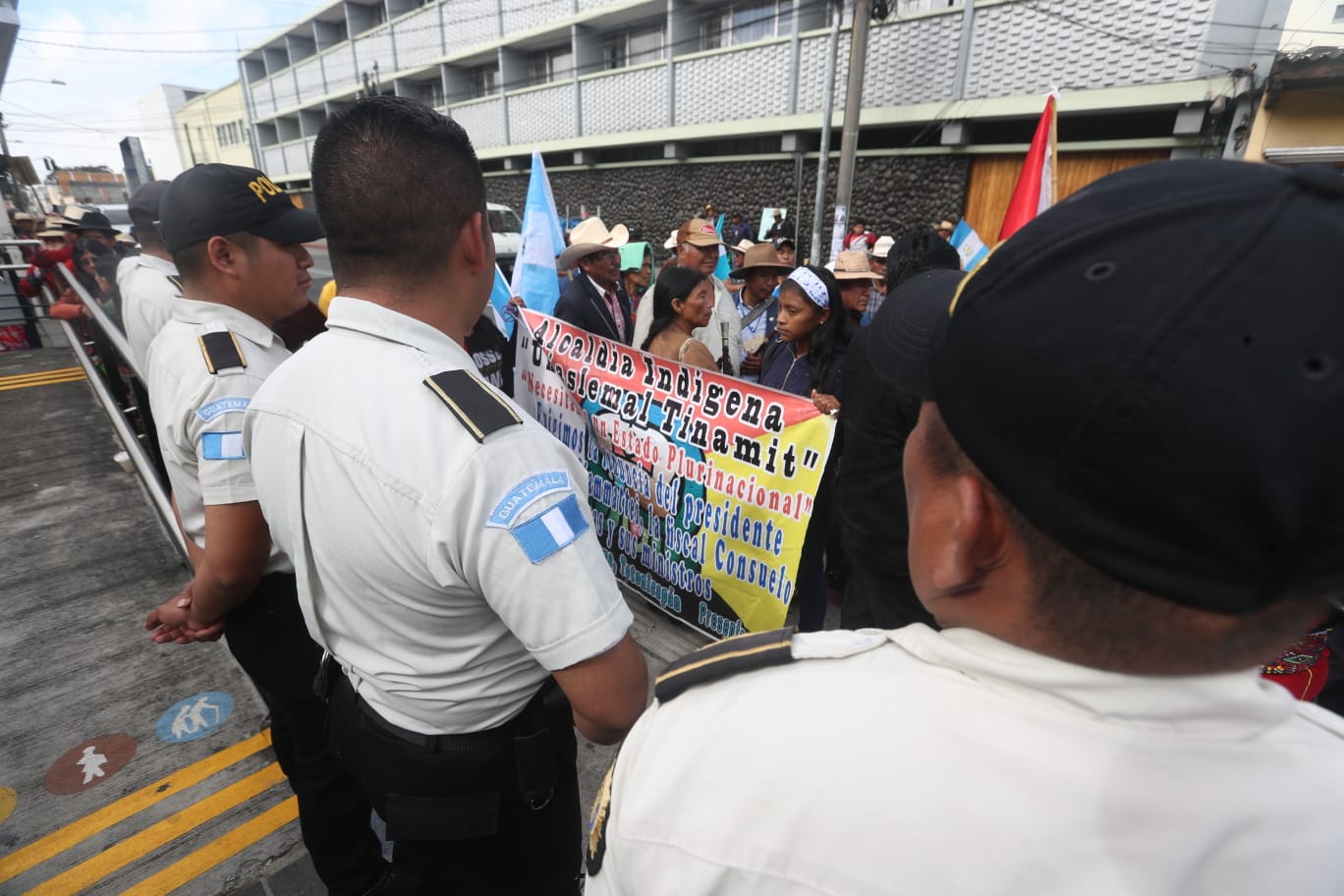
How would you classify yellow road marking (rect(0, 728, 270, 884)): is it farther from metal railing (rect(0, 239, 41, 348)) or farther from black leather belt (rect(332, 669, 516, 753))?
metal railing (rect(0, 239, 41, 348))

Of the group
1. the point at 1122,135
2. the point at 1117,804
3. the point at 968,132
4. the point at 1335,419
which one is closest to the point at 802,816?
the point at 1117,804

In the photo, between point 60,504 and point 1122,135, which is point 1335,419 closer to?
point 60,504

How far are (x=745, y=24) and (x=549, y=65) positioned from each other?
327 inches

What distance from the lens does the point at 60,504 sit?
14.1 ft

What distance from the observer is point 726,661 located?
664 millimetres

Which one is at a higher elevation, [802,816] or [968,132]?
[968,132]

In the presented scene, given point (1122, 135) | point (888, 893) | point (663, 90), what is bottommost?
point (888, 893)

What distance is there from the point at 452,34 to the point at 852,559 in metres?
26.0

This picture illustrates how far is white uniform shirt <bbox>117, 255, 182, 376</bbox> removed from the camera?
3.18m

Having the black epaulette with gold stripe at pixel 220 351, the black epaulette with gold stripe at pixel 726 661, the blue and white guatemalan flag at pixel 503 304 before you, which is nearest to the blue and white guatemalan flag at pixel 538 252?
the blue and white guatemalan flag at pixel 503 304

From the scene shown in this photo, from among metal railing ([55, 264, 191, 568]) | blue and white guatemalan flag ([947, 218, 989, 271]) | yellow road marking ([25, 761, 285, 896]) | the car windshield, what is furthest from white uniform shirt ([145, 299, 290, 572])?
the car windshield

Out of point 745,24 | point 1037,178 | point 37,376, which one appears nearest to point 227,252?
point 1037,178

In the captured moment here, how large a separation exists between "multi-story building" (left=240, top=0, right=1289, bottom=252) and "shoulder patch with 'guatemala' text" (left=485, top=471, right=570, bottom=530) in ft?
30.9

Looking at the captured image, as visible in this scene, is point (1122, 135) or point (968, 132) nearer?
point (1122, 135)
